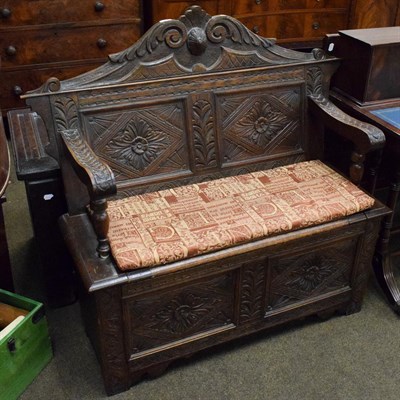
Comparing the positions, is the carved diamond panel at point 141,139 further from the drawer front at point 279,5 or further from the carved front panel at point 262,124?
the drawer front at point 279,5

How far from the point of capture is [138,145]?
6.48 feet

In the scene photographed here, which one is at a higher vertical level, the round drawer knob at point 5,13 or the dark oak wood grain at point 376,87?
the round drawer knob at point 5,13

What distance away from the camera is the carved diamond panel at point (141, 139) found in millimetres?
1917

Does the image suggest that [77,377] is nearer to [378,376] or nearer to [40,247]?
[40,247]

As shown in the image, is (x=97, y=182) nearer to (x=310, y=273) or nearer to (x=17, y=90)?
(x=310, y=273)

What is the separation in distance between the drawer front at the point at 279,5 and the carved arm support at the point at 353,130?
5.05ft

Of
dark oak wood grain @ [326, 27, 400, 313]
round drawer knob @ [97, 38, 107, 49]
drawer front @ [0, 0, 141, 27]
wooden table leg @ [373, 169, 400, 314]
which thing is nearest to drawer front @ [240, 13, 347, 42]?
drawer front @ [0, 0, 141, 27]

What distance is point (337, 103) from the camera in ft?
7.51

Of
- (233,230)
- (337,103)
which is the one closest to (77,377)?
(233,230)

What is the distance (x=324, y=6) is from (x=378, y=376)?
267cm

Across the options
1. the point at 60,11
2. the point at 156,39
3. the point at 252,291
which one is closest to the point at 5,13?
the point at 60,11

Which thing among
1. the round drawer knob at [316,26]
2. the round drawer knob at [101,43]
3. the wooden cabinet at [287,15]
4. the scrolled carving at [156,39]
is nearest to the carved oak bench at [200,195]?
the scrolled carving at [156,39]

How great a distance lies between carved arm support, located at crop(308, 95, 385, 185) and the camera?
74.7 inches

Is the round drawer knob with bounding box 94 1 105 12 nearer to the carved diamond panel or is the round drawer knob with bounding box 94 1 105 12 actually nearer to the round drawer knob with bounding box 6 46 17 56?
the round drawer knob with bounding box 6 46 17 56
